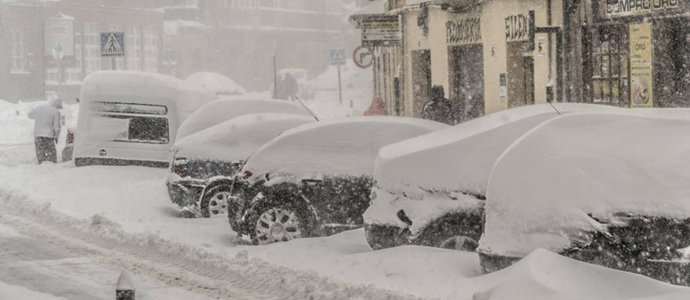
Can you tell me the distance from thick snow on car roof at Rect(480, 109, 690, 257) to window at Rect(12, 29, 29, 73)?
182 ft

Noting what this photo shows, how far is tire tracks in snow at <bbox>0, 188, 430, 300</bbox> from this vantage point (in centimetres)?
879

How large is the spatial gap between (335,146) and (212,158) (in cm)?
351

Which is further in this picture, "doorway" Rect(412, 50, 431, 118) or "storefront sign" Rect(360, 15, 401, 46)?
"doorway" Rect(412, 50, 431, 118)

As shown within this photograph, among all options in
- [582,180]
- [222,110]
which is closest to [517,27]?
[222,110]

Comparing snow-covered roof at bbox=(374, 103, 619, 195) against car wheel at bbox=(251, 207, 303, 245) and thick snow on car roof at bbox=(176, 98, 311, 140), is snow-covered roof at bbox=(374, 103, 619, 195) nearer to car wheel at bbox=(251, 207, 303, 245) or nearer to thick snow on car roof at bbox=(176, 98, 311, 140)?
car wheel at bbox=(251, 207, 303, 245)

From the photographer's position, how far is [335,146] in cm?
1145

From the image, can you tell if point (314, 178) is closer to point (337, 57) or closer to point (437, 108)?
point (437, 108)

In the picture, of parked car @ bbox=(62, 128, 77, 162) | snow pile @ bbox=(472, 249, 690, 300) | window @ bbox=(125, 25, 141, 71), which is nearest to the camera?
snow pile @ bbox=(472, 249, 690, 300)

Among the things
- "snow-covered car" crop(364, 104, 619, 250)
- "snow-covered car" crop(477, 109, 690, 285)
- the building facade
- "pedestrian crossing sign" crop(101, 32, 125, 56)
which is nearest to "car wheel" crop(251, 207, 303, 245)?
Answer: "snow-covered car" crop(364, 104, 619, 250)

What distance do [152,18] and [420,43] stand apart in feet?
154

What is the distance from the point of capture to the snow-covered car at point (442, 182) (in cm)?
928

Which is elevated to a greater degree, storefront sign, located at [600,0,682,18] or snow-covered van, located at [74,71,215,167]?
storefront sign, located at [600,0,682,18]

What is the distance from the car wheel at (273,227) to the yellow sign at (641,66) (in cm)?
682

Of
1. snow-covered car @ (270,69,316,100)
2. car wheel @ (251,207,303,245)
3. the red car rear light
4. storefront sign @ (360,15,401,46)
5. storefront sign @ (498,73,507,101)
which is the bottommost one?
car wheel @ (251,207,303,245)
